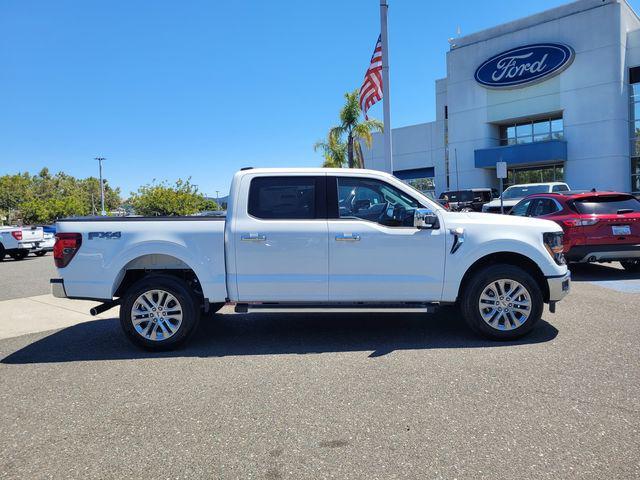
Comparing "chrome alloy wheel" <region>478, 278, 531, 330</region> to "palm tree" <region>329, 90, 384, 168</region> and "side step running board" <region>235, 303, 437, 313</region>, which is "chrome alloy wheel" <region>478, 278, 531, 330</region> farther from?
"palm tree" <region>329, 90, 384, 168</region>

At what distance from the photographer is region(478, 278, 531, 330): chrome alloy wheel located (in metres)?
5.27

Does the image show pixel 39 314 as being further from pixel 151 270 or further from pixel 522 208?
pixel 522 208

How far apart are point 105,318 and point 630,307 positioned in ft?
25.0

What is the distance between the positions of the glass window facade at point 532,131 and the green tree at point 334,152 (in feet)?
35.9

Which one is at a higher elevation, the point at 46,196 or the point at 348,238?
the point at 46,196

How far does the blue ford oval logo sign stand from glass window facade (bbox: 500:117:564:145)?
2698 mm

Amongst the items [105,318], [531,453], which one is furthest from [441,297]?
[105,318]

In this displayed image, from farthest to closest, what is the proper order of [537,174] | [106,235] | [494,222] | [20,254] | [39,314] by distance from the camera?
[537,174] → [20,254] → [39,314] → [494,222] → [106,235]

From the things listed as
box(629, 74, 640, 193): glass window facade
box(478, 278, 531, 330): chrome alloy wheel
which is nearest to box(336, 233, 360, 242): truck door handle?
box(478, 278, 531, 330): chrome alloy wheel

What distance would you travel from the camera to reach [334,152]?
113 ft

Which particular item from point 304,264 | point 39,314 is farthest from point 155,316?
point 39,314

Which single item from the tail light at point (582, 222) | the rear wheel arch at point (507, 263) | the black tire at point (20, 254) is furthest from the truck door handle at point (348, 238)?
the black tire at point (20, 254)

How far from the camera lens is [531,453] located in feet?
9.85

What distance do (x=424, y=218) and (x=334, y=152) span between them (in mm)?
29921
